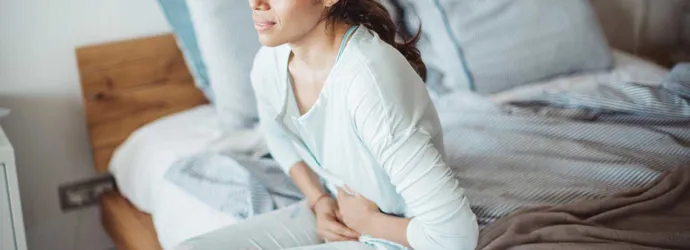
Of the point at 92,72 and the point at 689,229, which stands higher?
the point at 92,72

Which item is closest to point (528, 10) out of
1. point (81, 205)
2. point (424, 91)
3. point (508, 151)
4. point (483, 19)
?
point (483, 19)

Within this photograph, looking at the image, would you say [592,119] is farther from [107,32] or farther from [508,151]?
[107,32]

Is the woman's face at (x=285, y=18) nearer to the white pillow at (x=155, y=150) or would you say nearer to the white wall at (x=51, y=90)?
the white pillow at (x=155, y=150)

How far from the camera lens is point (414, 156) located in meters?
0.91

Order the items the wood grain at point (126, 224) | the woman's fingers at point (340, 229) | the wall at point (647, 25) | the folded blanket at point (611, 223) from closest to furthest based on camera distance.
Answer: the folded blanket at point (611, 223), the woman's fingers at point (340, 229), the wood grain at point (126, 224), the wall at point (647, 25)

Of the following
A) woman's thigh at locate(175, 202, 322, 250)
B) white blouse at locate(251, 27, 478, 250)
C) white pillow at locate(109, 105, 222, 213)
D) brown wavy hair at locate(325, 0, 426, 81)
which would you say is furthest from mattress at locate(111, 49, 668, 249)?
brown wavy hair at locate(325, 0, 426, 81)

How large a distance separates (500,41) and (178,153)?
2.69 ft

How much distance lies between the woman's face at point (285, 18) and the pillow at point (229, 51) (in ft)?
2.08

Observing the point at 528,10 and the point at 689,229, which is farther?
the point at 528,10

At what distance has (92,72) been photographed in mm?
1721

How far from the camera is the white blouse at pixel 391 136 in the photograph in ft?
3.00

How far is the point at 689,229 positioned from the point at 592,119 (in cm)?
51

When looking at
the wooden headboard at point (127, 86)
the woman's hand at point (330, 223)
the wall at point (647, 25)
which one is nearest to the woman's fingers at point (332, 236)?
the woman's hand at point (330, 223)

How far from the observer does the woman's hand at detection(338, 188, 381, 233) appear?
108 centimetres
